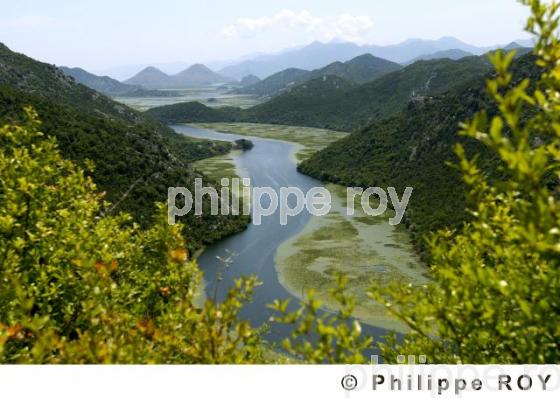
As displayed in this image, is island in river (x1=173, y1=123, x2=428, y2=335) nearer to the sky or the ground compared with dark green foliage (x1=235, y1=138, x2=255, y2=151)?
nearer to the ground

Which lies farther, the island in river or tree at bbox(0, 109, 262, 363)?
the island in river

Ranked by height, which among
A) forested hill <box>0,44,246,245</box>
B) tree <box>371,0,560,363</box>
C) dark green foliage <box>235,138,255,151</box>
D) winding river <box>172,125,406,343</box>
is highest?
tree <box>371,0,560,363</box>

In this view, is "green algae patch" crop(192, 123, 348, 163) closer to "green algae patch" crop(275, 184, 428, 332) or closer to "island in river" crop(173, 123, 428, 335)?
"island in river" crop(173, 123, 428, 335)

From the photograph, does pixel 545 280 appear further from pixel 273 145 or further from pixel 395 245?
pixel 273 145

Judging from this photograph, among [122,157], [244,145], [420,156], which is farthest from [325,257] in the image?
[244,145]

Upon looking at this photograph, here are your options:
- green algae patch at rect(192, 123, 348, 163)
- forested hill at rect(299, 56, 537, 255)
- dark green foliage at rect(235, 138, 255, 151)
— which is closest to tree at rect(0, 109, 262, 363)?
forested hill at rect(299, 56, 537, 255)

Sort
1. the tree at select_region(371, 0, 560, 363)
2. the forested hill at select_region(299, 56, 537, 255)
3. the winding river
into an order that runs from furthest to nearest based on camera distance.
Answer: the forested hill at select_region(299, 56, 537, 255) → the winding river → the tree at select_region(371, 0, 560, 363)
